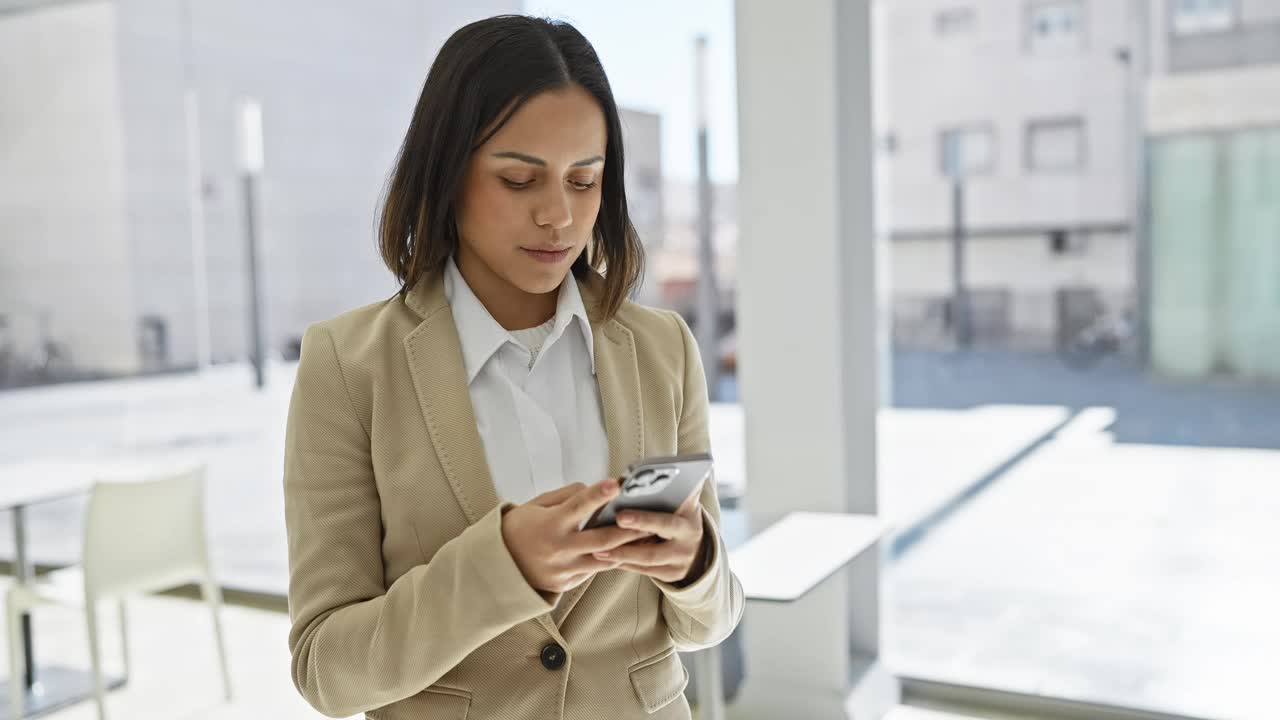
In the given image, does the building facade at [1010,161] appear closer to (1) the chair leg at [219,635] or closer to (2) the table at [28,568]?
(1) the chair leg at [219,635]

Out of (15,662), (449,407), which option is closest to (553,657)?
(449,407)

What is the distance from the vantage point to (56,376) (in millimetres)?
5180

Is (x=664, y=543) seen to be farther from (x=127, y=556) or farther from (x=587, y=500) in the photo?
(x=127, y=556)

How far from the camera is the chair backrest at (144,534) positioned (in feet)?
10.9

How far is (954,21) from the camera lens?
3438 mm

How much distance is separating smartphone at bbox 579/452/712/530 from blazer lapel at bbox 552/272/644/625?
7.6 inches

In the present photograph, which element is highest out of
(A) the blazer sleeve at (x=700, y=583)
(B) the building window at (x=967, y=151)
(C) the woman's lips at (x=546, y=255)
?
(B) the building window at (x=967, y=151)

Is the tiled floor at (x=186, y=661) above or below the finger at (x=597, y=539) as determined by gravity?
below

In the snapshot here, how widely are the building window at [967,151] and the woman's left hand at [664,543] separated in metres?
2.73

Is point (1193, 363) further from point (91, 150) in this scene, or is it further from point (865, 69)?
point (91, 150)

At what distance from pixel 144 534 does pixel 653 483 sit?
312 cm

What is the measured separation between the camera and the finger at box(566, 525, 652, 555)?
2.76 feet

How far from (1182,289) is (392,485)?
294 centimetres

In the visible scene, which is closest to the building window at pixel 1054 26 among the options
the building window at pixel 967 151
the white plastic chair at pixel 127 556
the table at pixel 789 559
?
the building window at pixel 967 151
